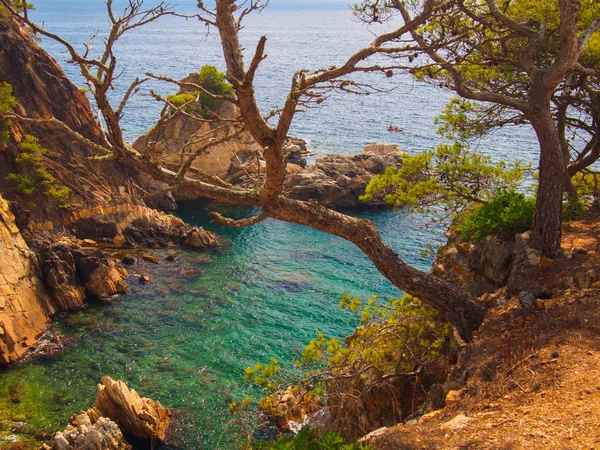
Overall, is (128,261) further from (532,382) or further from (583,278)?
(532,382)

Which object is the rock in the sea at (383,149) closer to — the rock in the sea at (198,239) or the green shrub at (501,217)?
the rock in the sea at (198,239)

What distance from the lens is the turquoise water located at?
1923 centimetres

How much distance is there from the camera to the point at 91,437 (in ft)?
51.7

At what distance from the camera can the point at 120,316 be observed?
A: 1006 inches

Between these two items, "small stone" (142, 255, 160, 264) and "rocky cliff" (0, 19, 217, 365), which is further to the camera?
"small stone" (142, 255, 160, 264)

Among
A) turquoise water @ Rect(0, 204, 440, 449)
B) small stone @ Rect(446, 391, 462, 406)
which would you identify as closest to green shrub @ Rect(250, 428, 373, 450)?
small stone @ Rect(446, 391, 462, 406)

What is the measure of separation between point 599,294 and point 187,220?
32.8 metres

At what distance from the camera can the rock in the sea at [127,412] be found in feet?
56.5

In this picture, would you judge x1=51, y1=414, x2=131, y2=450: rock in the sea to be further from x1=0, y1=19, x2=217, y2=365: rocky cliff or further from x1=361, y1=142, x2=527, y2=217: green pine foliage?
x1=361, y1=142, x2=527, y2=217: green pine foliage

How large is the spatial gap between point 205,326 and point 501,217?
15897mm

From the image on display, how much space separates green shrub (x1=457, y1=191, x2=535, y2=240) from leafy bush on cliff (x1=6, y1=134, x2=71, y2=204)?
1013 inches

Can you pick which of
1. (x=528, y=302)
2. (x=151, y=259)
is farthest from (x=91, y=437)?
(x=151, y=259)

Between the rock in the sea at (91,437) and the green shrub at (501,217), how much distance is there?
11922 millimetres

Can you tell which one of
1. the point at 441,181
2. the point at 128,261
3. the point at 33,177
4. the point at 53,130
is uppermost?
the point at 441,181
